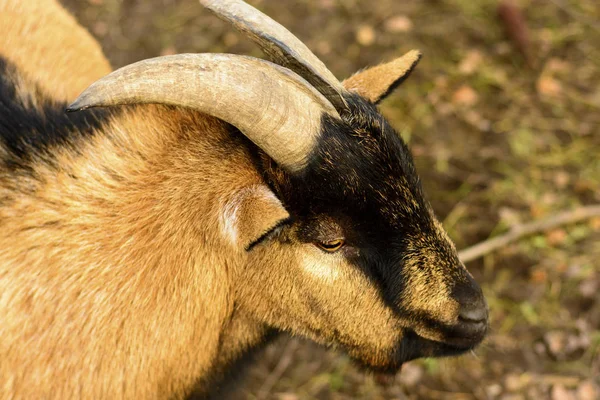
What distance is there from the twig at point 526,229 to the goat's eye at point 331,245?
2806 mm

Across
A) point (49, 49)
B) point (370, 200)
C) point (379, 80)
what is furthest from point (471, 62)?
point (370, 200)

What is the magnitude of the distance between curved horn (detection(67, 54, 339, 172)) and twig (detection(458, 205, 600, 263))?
318cm

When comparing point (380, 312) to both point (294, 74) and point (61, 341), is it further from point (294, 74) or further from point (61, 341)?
point (61, 341)

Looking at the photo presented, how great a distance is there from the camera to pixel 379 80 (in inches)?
127

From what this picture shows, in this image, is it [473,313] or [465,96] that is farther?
[465,96]

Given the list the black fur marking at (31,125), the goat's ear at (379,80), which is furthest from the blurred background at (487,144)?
the black fur marking at (31,125)

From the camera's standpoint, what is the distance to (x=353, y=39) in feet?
23.5

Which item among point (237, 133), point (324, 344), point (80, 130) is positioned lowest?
point (324, 344)

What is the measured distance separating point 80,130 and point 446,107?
4.68 metres

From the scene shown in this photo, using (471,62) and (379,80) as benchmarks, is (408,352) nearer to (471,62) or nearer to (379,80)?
(379,80)

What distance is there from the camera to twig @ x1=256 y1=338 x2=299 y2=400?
4855 millimetres

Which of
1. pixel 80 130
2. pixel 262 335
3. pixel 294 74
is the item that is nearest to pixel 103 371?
pixel 262 335

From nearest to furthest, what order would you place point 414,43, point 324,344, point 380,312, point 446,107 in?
point 380,312 < point 324,344 < point 446,107 < point 414,43

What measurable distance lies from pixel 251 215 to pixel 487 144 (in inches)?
171
